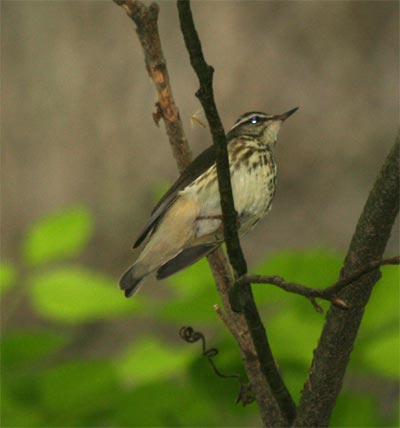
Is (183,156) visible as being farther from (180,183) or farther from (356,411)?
(356,411)

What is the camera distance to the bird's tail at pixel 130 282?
72.7 inches

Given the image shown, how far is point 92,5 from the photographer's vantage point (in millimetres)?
3457

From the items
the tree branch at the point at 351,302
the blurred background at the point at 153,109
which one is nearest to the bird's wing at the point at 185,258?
the tree branch at the point at 351,302

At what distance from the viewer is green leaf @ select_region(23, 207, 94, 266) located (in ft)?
5.61

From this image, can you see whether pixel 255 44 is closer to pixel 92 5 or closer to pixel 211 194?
pixel 92 5

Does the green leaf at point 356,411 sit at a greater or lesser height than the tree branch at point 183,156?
lesser

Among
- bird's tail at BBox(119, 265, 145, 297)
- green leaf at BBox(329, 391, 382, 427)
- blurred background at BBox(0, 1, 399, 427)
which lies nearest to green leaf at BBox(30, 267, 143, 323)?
bird's tail at BBox(119, 265, 145, 297)

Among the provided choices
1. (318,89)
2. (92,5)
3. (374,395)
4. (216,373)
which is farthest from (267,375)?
(92,5)

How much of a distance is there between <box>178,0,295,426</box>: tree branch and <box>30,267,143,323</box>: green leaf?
27 cm

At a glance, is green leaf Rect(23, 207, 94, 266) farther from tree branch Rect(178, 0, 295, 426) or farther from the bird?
tree branch Rect(178, 0, 295, 426)

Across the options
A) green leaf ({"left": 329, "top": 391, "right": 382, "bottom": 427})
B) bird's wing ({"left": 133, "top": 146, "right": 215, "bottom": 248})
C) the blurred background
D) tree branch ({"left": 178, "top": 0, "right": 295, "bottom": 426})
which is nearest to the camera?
tree branch ({"left": 178, "top": 0, "right": 295, "bottom": 426})

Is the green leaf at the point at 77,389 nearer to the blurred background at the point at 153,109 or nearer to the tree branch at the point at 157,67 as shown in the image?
the tree branch at the point at 157,67

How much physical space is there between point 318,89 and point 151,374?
1974 mm

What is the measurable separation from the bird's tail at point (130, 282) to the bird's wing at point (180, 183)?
0.07 metres
